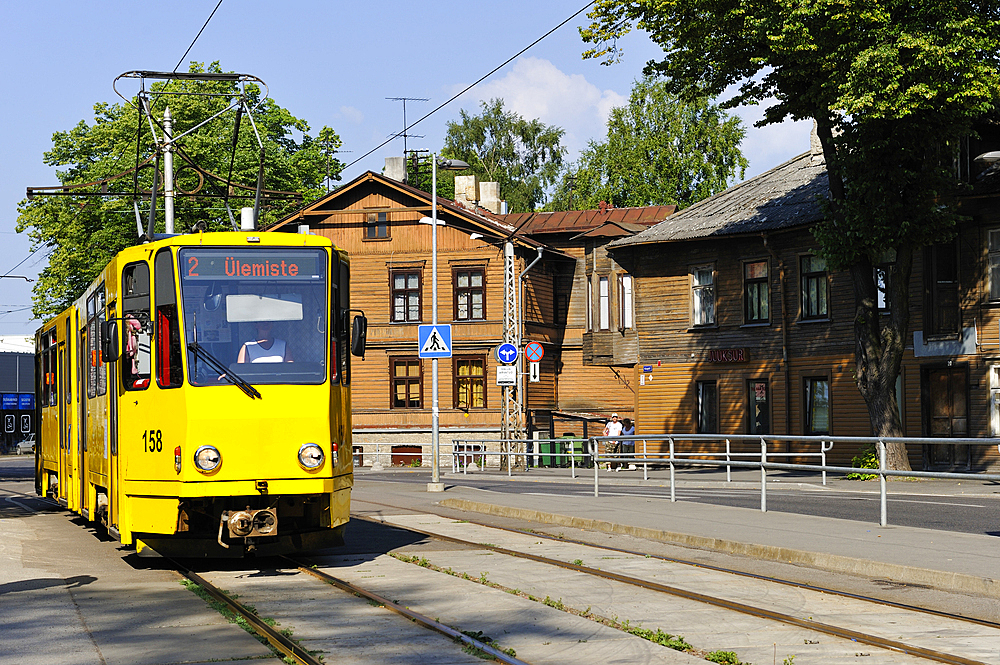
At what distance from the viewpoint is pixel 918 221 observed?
87.6 ft

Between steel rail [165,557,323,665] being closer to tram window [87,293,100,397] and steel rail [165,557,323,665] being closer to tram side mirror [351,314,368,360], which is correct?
tram side mirror [351,314,368,360]

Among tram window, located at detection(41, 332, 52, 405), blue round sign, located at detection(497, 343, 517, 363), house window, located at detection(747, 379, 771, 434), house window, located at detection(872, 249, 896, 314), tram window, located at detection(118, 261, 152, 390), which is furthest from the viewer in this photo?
house window, located at detection(747, 379, 771, 434)

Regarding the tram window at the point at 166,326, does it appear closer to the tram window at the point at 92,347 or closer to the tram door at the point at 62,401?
the tram window at the point at 92,347

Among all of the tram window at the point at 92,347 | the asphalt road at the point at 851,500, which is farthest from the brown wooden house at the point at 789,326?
the tram window at the point at 92,347

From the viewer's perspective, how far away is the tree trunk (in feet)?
89.7

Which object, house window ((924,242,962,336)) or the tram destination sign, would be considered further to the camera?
house window ((924,242,962,336))

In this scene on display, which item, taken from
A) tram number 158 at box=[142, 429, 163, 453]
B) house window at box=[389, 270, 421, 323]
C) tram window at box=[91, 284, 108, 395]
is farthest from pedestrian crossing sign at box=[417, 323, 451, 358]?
house window at box=[389, 270, 421, 323]

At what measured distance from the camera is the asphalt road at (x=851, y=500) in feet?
54.7

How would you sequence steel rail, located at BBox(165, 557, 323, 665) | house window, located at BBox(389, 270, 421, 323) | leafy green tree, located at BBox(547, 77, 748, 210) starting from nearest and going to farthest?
1. steel rail, located at BBox(165, 557, 323, 665)
2. house window, located at BBox(389, 270, 421, 323)
3. leafy green tree, located at BBox(547, 77, 748, 210)

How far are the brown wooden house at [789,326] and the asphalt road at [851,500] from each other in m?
7.31

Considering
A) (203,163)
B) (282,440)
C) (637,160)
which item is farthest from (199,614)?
(637,160)

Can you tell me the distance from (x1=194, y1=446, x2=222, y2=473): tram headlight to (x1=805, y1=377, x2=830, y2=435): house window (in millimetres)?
26005

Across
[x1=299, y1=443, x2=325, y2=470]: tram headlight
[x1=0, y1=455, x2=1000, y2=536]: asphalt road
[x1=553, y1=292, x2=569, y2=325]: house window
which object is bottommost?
[x1=0, y1=455, x2=1000, y2=536]: asphalt road

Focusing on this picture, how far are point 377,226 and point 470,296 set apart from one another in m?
4.97
